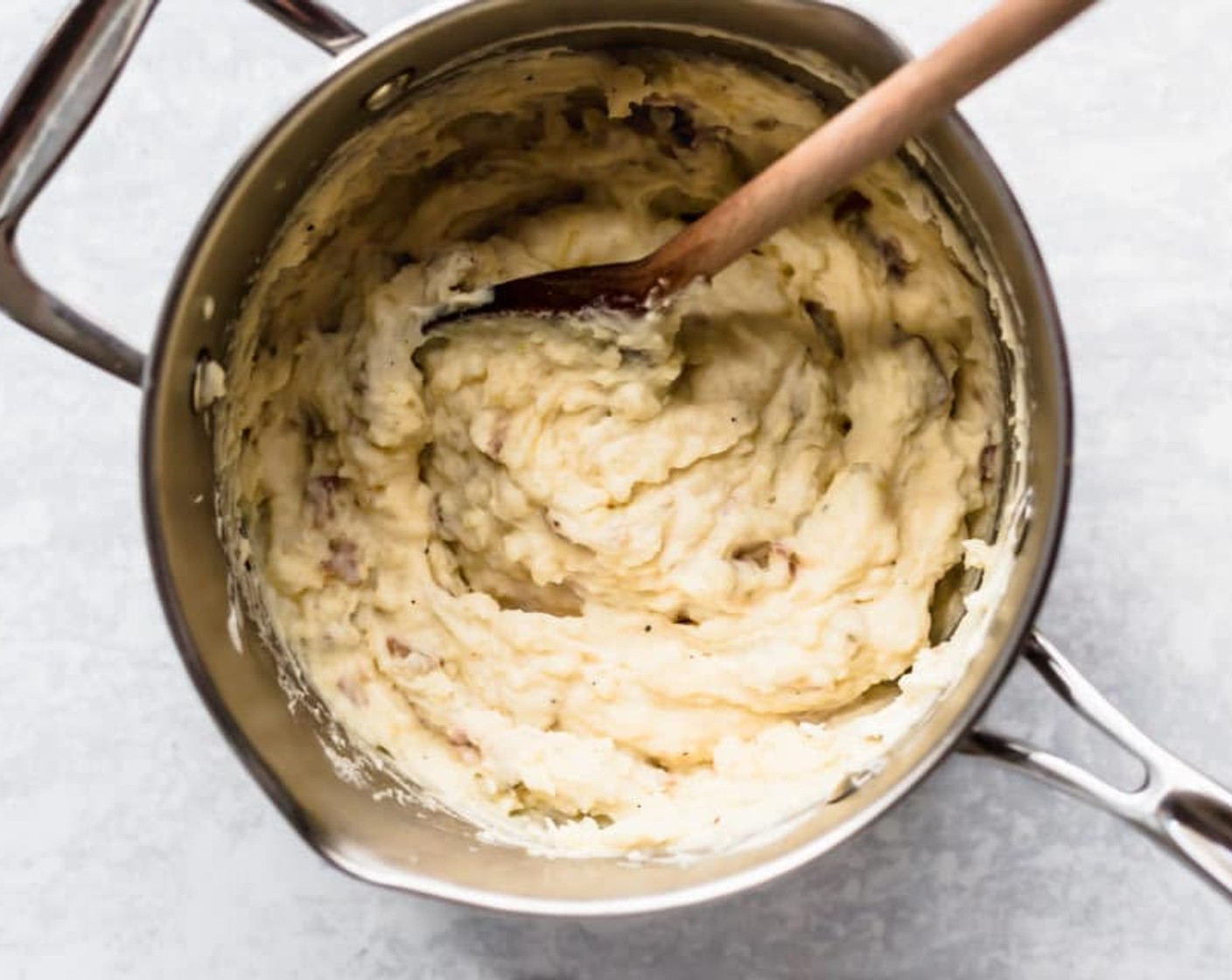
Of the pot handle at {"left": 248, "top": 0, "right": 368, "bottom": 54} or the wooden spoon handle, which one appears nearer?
the wooden spoon handle

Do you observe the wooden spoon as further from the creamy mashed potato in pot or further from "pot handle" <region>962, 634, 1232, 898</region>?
"pot handle" <region>962, 634, 1232, 898</region>

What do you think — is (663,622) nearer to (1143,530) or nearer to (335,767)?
(335,767)

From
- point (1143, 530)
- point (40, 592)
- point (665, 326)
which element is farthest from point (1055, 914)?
point (40, 592)

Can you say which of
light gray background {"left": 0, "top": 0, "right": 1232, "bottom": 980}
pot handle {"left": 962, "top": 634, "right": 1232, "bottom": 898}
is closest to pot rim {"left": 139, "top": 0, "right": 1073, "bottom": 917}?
pot handle {"left": 962, "top": 634, "right": 1232, "bottom": 898}

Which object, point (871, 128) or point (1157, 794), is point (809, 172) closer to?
point (871, 128)

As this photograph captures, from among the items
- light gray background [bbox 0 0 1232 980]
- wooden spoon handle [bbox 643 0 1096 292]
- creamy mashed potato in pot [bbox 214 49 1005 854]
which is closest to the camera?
wooden spoon handle [bbox 643 0 1096 292]

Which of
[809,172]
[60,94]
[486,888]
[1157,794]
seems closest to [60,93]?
[60,94]
